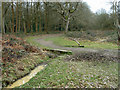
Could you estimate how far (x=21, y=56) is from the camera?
30.5 feet

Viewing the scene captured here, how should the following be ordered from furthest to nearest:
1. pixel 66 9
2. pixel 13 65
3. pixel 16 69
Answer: pixel 66 9
pixel 13 65
pixel 16 69

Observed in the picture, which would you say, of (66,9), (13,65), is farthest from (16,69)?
(66,9)

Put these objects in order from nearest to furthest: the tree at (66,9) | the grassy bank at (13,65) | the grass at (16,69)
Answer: the grass at (16,69)
the grassy bank at (13,65)
the tree at (66,9)

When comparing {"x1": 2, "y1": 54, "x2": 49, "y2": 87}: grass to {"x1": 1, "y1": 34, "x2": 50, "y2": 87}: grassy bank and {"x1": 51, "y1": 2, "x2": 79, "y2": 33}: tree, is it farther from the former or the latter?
{"x1": 51, "y1": 2, "x2": 79, "y2": 33}: tree

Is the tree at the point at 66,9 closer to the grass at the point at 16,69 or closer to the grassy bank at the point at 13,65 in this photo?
the grassy bank at the point at 13,65

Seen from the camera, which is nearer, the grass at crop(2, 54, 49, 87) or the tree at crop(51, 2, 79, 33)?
the grass at crop(2, 54, 49, 87)

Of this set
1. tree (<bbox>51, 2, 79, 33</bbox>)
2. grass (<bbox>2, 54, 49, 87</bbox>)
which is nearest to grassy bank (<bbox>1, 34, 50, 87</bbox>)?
grass (<bbox>2, 54, 49, 87</bbox>)

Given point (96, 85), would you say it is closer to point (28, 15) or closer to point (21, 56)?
point (21, 56)

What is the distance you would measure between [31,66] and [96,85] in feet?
15.6

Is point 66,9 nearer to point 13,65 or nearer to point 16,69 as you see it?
point 13,65

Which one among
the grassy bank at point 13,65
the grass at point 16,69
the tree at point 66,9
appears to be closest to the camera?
the grass at point 16,69

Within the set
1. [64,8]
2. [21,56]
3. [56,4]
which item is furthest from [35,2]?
[21,56]

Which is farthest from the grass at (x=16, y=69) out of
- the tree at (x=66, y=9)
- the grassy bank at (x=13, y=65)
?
the tree at (x=66, y=9)

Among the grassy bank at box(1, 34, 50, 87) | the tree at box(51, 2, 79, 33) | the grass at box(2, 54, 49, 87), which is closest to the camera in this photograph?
the grass at box(2, 54, 49, 87)
